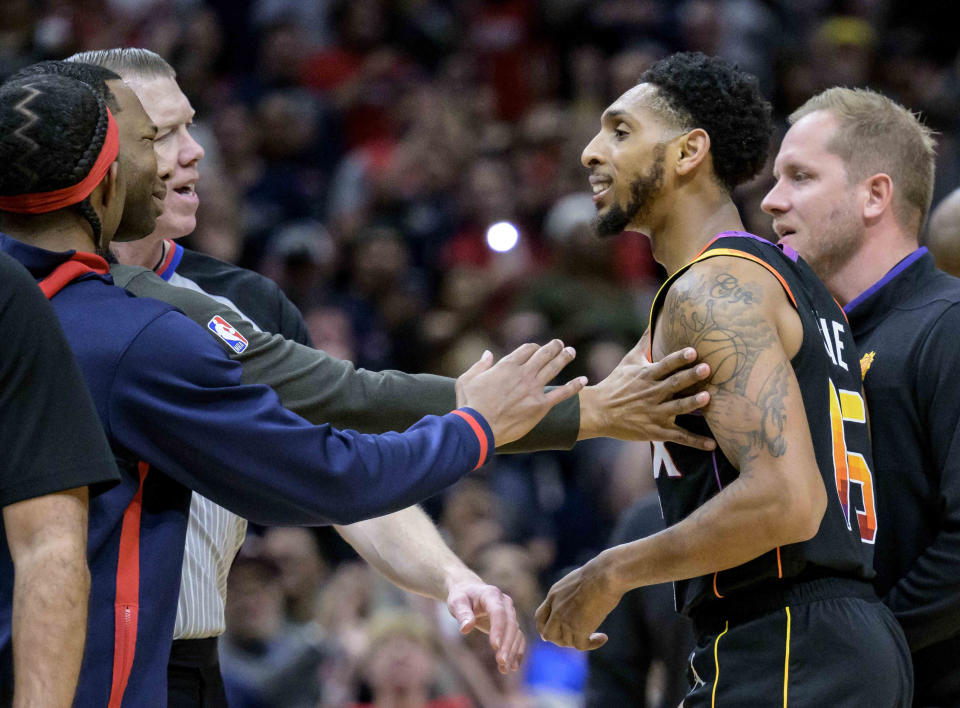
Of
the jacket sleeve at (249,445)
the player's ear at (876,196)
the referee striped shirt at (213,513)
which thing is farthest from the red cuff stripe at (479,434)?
the player's ear at (876,196)

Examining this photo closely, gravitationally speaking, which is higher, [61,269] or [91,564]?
[61,269]

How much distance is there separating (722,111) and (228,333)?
1598mm

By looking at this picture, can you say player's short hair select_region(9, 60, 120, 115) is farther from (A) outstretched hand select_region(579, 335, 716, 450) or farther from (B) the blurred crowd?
(B) the blurred crowd

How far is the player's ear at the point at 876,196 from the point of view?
3.98 m

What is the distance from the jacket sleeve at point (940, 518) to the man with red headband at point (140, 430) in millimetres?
1395

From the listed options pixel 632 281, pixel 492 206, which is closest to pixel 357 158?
pixel 492 206

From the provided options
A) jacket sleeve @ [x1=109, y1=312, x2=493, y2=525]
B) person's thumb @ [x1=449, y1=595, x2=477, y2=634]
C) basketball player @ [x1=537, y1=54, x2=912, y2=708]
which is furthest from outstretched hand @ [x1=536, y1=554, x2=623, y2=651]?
jacket sleeve @ [x1=109, y1=312, x2=493, y2=525]

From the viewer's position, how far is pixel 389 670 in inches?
244

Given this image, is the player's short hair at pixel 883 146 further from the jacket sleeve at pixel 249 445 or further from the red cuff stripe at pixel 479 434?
Result: the jacket sleeve at pixel 249 445

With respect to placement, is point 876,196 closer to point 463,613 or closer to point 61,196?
point 463,613

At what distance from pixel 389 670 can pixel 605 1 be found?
7868 mm

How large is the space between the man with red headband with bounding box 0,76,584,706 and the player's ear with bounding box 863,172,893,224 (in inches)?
66.1

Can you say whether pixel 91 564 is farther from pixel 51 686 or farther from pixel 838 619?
pixel 838 619

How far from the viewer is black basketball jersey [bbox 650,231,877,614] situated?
3340 mm
